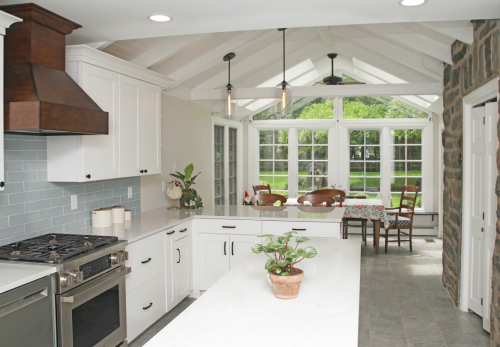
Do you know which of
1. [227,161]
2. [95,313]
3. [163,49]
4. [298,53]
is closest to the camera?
[95,313]

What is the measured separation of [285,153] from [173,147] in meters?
3.68

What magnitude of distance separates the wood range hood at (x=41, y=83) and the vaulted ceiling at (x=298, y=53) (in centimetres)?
62

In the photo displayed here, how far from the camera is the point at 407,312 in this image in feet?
13.1

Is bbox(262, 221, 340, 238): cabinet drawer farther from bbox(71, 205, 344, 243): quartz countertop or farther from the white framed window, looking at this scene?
the white framed window

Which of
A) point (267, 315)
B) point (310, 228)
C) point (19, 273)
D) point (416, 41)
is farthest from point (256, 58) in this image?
point (267, 315)

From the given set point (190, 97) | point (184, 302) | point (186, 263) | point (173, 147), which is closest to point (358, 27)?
point (190, 97)

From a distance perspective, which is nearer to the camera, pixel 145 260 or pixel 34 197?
pixel 34 197

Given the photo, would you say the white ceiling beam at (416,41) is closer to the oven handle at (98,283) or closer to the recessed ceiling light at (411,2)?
the recessed ceiling light at (411,2)

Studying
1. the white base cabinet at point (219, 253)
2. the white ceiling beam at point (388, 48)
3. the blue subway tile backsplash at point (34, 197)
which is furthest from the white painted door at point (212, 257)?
the white ceiling beam at point (388, 48)

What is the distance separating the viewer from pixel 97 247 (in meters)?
2.67

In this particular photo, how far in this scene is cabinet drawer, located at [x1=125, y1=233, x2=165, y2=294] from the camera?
3.11m

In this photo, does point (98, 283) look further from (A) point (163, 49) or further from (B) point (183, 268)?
(A) point (163, 49)

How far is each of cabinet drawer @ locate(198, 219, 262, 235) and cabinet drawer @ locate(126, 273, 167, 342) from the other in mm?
747

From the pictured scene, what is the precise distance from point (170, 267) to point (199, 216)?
0.65 m
